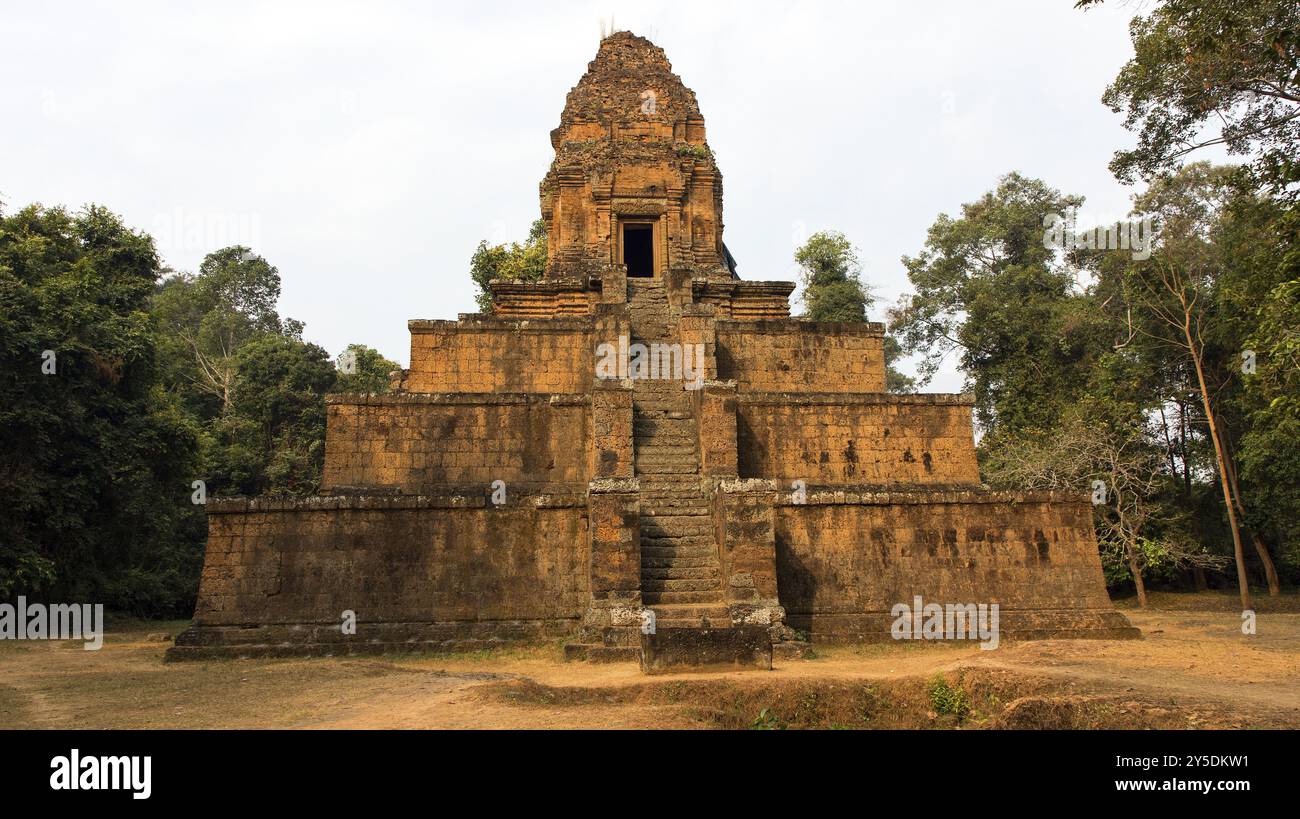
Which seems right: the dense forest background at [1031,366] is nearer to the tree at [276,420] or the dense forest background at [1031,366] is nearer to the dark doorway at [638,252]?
the tree at [276,420]

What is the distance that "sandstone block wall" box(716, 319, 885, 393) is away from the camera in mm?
17688

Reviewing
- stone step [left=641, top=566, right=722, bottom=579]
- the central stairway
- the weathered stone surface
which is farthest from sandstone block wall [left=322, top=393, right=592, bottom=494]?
the weathered stone surface

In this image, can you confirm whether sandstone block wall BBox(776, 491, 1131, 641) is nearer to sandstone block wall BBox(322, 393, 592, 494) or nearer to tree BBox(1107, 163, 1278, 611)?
sandstone block wall BBox(322, 393, 592, 494)

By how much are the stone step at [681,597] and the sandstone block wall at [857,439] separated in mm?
3299

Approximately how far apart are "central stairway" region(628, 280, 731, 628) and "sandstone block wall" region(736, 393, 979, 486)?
3.99 ft

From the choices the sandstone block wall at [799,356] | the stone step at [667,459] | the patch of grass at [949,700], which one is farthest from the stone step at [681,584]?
the sandstone block wall at [799,356]

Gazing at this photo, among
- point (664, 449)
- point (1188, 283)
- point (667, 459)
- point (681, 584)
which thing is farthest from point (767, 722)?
point (1188, 283)

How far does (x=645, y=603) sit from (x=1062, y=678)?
5.58 m

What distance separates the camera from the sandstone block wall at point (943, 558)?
44.4 feet

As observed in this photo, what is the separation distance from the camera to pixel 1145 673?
10.3 m

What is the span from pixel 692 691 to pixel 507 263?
29.3 metres

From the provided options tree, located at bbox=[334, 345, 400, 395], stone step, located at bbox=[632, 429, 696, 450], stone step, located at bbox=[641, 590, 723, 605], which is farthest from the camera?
tree, located at bbox=[334, 345, 400, 395]

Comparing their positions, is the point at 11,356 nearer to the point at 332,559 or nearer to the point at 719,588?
the point at 332,559
